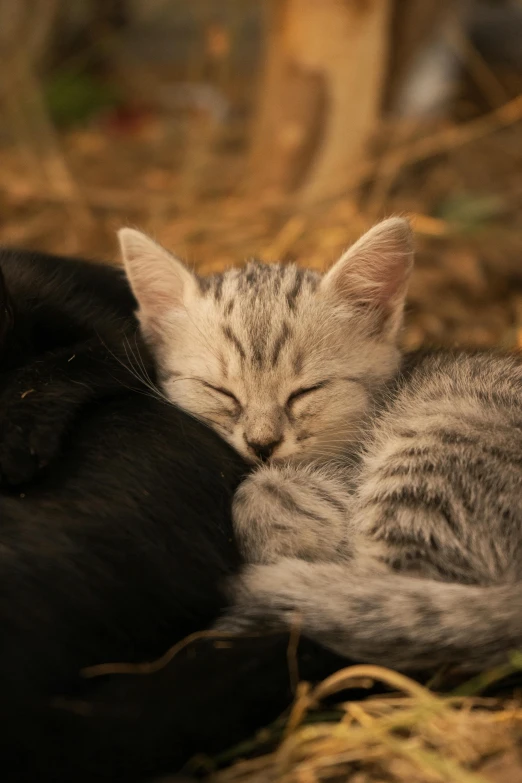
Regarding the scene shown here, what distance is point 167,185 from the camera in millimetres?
5973

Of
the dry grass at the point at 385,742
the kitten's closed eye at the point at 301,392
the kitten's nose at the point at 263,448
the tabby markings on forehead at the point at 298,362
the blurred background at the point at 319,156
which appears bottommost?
the dry grass at the point at 385,742

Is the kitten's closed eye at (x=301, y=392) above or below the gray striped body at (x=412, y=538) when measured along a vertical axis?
above

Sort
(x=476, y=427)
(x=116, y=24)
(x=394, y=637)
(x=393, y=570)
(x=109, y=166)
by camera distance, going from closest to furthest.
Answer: (x=394, y=637) → (x=393, y=570) → (x=476, y=427) → (x=109, y=166) → (x=116, y=24)

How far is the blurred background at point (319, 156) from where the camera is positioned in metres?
4.27

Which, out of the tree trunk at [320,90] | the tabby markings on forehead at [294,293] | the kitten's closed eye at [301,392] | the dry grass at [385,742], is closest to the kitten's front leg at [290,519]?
the kitten's closed eye at [301,392]

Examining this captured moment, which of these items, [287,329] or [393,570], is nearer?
[393,570]

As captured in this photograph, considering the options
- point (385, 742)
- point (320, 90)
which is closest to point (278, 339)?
point (385, 742)

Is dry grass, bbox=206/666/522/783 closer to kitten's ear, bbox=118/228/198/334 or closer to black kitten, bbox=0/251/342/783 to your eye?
black kitten, bbox=0/251/342/783

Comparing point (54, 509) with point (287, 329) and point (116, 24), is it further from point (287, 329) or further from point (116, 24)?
point (116, 24)

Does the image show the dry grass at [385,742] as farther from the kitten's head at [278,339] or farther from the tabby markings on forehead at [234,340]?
the tabby markings on forehead at [234,340]

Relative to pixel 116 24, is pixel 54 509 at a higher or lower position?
lower

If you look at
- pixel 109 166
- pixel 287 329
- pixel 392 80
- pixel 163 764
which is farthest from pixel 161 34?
pixel 163 764

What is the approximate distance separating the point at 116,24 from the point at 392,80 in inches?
166

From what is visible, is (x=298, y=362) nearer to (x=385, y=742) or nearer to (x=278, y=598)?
(x=278, y=598)
